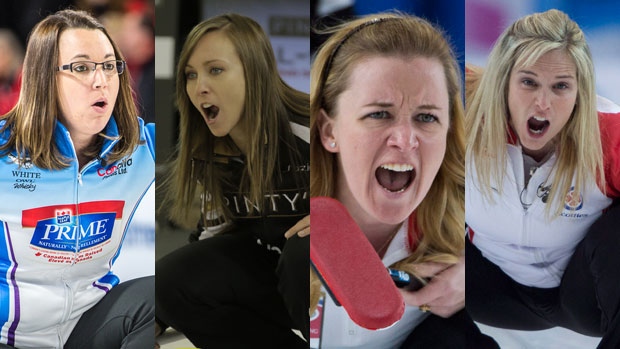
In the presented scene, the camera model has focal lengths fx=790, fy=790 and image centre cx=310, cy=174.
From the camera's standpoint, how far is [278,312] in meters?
4.11

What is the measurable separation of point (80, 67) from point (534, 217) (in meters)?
2.44

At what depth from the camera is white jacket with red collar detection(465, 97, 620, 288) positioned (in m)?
4.15

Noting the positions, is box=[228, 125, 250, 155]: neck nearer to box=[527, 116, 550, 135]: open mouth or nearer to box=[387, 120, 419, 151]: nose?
box=[387, 120, 419, 151]: nose

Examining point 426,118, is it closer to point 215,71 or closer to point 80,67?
point 215,71

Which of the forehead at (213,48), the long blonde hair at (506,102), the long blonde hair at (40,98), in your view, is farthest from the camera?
the long blonde hair at (506,102)

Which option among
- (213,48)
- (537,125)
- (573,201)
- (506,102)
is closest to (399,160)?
(506,102)

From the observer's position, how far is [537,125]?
4.12 meters

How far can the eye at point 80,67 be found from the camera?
3781 millimetres

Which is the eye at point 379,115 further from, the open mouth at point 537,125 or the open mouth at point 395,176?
the open mouth at point 537,125

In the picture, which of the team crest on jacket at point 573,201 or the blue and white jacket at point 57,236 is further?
the team crest on jacket at point 573,201

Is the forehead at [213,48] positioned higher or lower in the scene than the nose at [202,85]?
higher

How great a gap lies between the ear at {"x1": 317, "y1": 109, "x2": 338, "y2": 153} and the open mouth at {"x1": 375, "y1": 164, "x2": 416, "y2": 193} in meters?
0.26

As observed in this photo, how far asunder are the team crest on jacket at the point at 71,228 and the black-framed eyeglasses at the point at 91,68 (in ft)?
2.07

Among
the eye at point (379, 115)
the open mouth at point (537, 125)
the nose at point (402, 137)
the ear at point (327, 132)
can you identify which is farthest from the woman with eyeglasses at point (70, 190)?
the open mouth at point (537, 125)
